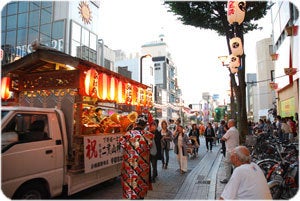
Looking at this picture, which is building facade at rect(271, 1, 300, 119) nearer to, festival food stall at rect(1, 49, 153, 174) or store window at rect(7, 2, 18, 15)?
festival food stall at rect(1, 49, 153, 174)

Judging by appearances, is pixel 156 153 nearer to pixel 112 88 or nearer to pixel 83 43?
pixel 112 88

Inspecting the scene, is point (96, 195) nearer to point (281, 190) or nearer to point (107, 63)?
point (281, 190)

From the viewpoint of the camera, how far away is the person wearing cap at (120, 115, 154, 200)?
505 centimetres

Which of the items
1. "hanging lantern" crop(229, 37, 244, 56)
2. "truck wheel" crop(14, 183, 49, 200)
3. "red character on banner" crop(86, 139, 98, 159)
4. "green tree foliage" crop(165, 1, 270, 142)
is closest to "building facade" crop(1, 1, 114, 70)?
"green tree foliage" crop(165, 1, 270, 142)

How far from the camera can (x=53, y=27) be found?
83.5 feet

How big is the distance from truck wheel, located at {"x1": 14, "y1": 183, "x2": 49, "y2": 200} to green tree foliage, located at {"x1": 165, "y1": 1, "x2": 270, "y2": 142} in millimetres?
8620

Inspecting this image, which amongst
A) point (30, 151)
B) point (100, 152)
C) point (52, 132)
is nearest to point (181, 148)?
point (100, 152)

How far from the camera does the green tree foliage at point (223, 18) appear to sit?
39.3ft

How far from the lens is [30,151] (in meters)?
4.98

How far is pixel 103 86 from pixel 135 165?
3.26 metres

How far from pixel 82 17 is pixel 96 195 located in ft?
76.6

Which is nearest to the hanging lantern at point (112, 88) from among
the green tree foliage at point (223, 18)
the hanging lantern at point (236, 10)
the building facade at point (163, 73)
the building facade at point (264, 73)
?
the hanging lantern at point (236, 10)

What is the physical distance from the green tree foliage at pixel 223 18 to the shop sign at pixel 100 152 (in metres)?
6.22

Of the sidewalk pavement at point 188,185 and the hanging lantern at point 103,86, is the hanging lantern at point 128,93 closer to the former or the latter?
the hanging lantern at point 103,86
